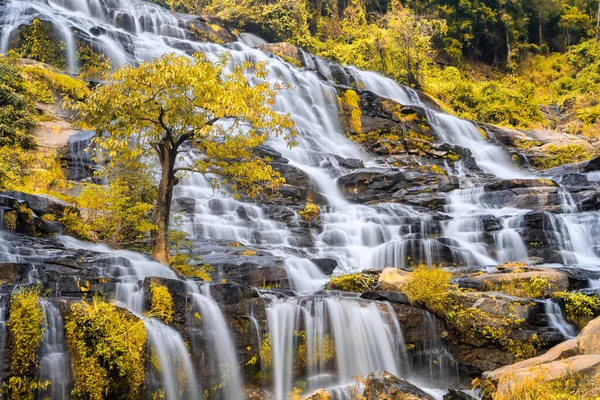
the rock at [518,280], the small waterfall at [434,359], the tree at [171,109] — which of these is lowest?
the small waterfall at [434,359]

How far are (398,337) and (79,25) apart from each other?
25586 millimetres

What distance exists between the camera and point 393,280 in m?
11.1

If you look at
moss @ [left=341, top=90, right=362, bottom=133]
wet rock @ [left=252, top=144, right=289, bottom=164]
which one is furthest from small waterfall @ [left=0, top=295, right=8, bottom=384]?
moss @ [left=341, top=90, right=362, bottom=133]

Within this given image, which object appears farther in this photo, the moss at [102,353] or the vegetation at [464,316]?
the vegetation at [464,316]

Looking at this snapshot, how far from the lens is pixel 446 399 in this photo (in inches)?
303

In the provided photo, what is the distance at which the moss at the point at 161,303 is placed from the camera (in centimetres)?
803

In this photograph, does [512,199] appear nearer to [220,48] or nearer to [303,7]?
[220,48]

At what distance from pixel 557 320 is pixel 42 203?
1228 cm

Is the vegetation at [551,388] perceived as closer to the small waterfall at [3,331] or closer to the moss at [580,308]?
the moss at [580,308]

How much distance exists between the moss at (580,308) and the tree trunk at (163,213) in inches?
358

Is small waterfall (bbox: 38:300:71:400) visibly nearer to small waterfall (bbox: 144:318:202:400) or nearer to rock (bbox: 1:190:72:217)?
small waterfall (bbox: 144:318:202:400)

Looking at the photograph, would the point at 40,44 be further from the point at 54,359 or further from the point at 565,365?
the point at 565,365

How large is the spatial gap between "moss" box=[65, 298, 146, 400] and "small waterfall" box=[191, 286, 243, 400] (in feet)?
4.89

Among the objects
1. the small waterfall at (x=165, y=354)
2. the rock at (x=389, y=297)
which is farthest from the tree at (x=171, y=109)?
the rock at (x=389, y=297)
